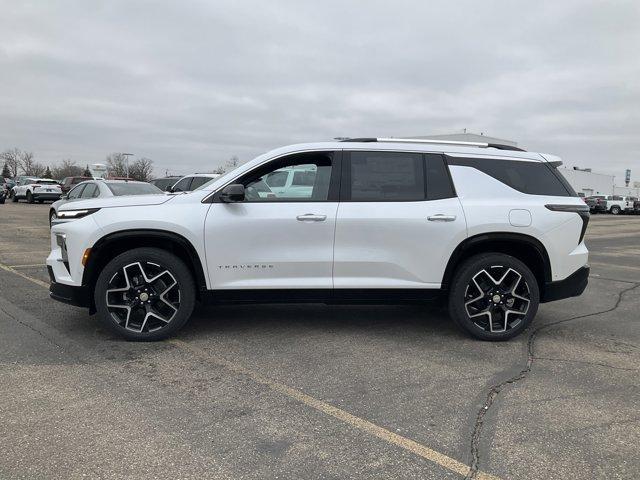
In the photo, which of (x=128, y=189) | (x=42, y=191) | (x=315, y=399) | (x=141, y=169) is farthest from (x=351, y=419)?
(x=141, y=169)

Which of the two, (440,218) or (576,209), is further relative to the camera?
(576,209)

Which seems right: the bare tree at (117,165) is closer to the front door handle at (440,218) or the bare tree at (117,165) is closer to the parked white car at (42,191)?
the parked white car at (42,191)

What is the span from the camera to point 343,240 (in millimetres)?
4805

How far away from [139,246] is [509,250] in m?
3.61

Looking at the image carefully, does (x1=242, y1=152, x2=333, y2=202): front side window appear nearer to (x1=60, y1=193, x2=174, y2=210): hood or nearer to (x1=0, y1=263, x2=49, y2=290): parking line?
(x1=60, y1=193, x2=174, y2=210): hood

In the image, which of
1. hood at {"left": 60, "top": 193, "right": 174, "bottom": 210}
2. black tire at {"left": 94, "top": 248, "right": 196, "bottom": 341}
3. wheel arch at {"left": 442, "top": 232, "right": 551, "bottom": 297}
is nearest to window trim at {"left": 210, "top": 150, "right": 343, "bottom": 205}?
hood at {"left": 60, "top": 193, "right": 174, "bottom": 210}

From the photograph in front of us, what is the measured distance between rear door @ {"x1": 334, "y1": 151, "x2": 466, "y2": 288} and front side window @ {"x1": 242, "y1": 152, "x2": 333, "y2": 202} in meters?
0.20

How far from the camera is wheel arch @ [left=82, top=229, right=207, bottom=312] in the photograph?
4.70 metres

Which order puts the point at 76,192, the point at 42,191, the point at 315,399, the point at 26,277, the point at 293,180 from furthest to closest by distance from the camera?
the point at 42,191, the point at 76,192, the point at 26,277, the point at 293,180, the point at 315,399

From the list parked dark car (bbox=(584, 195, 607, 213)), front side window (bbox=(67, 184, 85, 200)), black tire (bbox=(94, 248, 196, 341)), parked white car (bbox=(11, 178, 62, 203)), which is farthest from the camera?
parked dark car (bbox=(584, 195, 607, 213))

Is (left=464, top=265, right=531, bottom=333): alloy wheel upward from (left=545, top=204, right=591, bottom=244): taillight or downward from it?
downward

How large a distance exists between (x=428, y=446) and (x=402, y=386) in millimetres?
882

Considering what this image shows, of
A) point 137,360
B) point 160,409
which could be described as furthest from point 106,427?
point 137,360

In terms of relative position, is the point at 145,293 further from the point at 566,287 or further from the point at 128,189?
the point at 128,189
